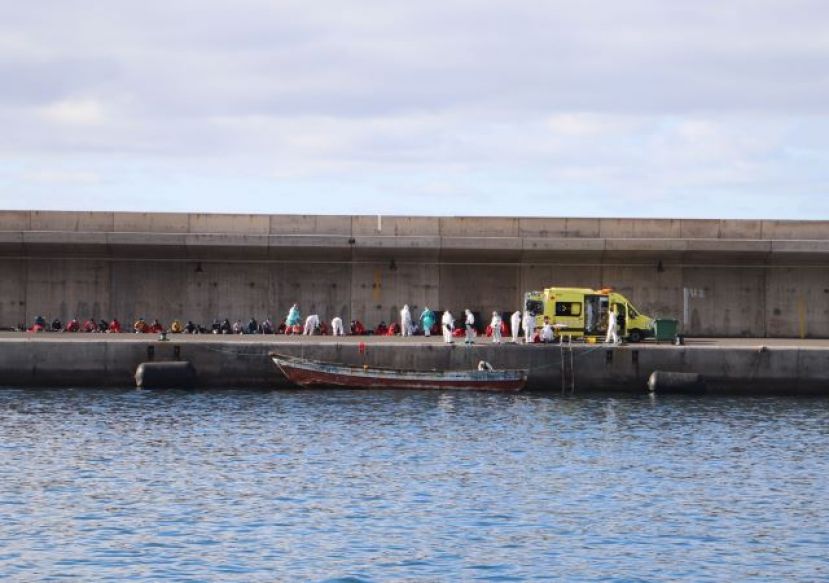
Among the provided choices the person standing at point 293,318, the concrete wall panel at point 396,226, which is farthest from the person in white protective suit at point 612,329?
the person standing at point 293,318

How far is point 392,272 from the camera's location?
221ft

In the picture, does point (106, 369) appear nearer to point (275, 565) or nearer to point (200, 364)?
point (200, 364)

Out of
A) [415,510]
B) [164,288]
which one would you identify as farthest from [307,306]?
[415,510]

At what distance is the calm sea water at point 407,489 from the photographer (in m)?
28.7

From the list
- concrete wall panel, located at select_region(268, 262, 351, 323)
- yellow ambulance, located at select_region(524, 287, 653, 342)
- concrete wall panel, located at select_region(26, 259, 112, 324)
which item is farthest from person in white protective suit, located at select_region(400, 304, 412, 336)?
concrete wall panel, located at select_region(26, 259, 112, 324)

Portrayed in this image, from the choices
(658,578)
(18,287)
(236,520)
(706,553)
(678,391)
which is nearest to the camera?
(658,578)

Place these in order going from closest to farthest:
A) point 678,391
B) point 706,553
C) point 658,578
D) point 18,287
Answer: point 658,578 < point 706,553 < point 678,391 < point 18,287

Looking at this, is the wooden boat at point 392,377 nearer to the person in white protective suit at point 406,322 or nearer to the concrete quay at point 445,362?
the concrete quay at point 445,362

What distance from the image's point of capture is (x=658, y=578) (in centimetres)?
2767

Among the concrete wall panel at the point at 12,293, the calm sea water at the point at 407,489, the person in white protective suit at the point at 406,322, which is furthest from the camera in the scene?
the concrete wall panel at the point at 12,293

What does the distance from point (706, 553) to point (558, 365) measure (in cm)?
2852

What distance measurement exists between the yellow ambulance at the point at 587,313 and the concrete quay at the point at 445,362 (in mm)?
2344

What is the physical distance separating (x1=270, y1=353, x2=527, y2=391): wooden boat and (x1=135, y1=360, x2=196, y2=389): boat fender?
136 inches

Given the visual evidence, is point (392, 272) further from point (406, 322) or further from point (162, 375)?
point (162, 375)
